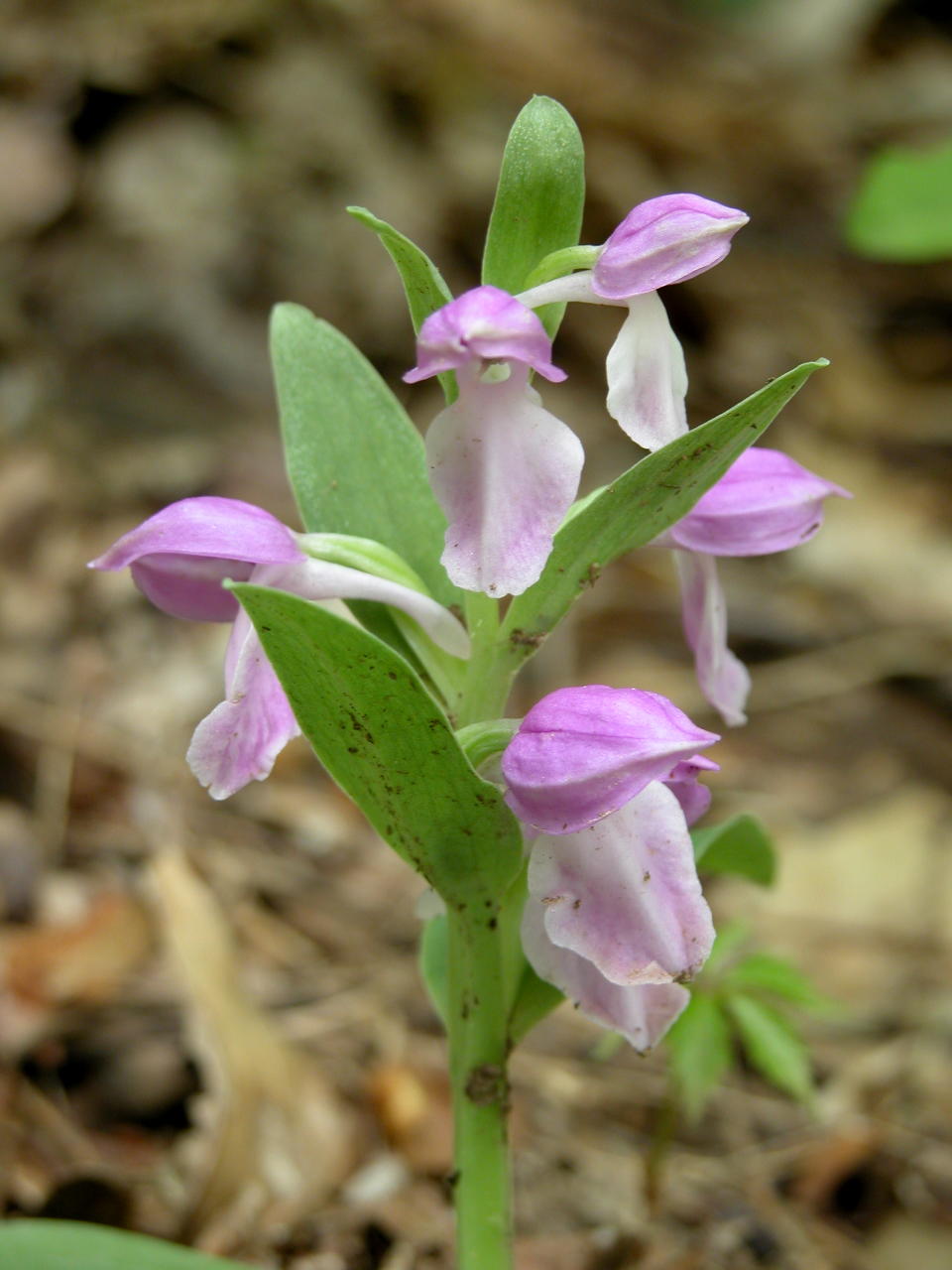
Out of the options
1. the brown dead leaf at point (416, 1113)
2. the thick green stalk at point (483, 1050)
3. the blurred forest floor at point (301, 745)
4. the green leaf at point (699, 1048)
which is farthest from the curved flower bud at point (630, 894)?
the brown dead leaf at point (416, 1113)

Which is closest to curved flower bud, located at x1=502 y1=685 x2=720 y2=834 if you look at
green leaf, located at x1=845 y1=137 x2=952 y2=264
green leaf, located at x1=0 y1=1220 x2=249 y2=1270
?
green leaf, located at x1=0 y1=1220 x2=249 y2=1270

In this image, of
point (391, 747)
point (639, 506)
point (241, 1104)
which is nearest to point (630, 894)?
point (391, 747)

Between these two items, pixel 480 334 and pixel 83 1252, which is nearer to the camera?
pixel 480 334

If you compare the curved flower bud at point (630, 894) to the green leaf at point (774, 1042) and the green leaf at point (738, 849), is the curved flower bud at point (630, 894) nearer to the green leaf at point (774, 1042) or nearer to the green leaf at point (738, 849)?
the green leaf at point (738, 849)

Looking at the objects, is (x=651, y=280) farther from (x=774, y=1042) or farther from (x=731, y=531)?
(x=774, y=1042)

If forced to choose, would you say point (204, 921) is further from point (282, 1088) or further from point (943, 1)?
point (943, 1)

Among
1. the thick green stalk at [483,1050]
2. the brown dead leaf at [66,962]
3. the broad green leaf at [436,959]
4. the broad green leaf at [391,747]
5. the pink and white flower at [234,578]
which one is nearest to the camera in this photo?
the broad green leaf at [391,747]

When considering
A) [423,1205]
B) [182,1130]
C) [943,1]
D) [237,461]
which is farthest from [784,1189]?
[943,1]
